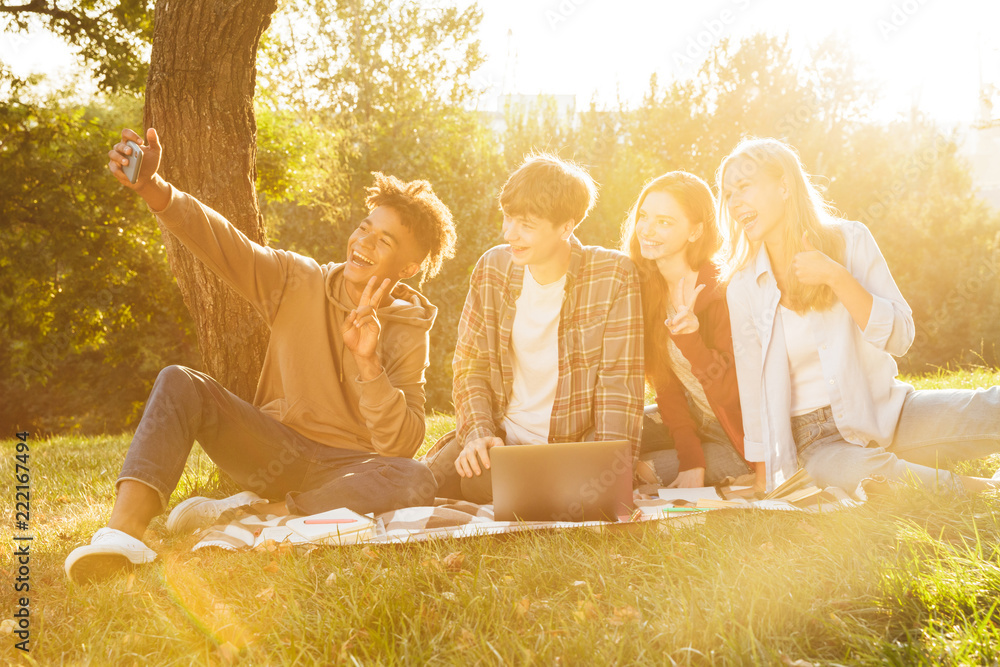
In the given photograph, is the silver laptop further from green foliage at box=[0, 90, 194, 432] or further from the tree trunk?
green foliage at box=[0, 90, 194, 432]

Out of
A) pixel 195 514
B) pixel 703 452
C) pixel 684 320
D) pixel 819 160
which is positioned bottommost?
pixel 195 514

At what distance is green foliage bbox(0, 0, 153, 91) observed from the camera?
394 inches

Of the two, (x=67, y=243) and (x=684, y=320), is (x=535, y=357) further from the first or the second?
(x=67, y=243)

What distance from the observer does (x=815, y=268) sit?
3367 mm

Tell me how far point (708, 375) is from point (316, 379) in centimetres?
206

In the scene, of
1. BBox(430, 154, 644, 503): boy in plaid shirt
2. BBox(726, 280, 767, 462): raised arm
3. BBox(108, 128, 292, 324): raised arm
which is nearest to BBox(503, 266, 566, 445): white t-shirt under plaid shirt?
BBox(430, 154, 644, 503): boy in plaid shirt

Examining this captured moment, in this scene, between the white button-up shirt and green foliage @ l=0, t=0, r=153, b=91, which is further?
green foliage @ l=0, t=0, r=153, b=91

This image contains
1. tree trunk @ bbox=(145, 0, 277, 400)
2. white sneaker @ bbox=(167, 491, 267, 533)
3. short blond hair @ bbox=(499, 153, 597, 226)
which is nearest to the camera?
white sneaker @ bbox=(167, 491, 267, 533)

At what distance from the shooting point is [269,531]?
10.6ft

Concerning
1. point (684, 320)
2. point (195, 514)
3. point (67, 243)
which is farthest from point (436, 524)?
point (67, 243)

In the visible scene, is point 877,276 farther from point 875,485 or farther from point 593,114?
point 593,114

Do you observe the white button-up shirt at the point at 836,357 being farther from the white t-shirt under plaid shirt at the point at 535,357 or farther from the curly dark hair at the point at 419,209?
the curly dark hair at the point at 419,209

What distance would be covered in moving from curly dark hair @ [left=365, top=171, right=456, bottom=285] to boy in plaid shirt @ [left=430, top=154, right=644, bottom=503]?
328 mm

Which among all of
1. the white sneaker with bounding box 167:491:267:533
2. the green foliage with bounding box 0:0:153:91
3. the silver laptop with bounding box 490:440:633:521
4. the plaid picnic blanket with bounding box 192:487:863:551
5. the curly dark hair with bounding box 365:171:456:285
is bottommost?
the white sneaker with bounding box 167:491:267:533
